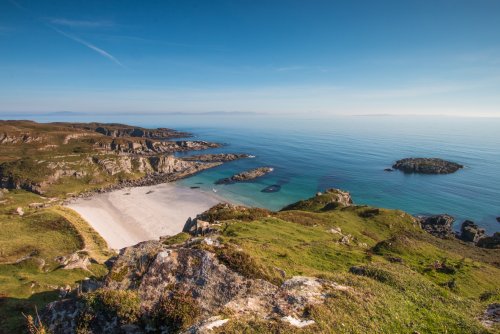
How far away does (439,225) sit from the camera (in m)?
83.4

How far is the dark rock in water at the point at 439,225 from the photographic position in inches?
3071

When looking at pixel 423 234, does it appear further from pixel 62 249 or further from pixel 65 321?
pixel 62 249

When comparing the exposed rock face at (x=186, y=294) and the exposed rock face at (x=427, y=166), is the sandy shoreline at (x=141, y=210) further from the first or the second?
the exposed rock face at (x=427, y=166)

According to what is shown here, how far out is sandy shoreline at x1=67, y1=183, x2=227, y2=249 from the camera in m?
79.7

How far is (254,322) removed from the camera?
11.0 m

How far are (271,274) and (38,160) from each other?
157058 millimetres

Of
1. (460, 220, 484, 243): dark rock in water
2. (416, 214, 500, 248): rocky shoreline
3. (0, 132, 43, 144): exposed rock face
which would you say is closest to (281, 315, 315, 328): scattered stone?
(416, 214, 500, 248): rocky shoreline

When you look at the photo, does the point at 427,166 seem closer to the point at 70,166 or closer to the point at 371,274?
the point at 371,274

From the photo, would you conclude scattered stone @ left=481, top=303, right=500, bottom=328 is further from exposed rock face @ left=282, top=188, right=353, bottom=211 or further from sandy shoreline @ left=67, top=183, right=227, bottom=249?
sandy shoreline @ left=67, top=183, right=227, bottom=249

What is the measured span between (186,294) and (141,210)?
312 ft

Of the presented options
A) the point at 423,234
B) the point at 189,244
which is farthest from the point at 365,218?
the point at 189,244

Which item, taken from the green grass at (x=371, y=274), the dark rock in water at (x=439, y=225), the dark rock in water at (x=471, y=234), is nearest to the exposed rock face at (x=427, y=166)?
the dark rock in water at (x=439, y=225)

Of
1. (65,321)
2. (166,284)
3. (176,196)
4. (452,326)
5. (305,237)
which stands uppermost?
(166,284)

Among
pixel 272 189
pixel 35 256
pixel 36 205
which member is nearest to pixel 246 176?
pixel 272 189
